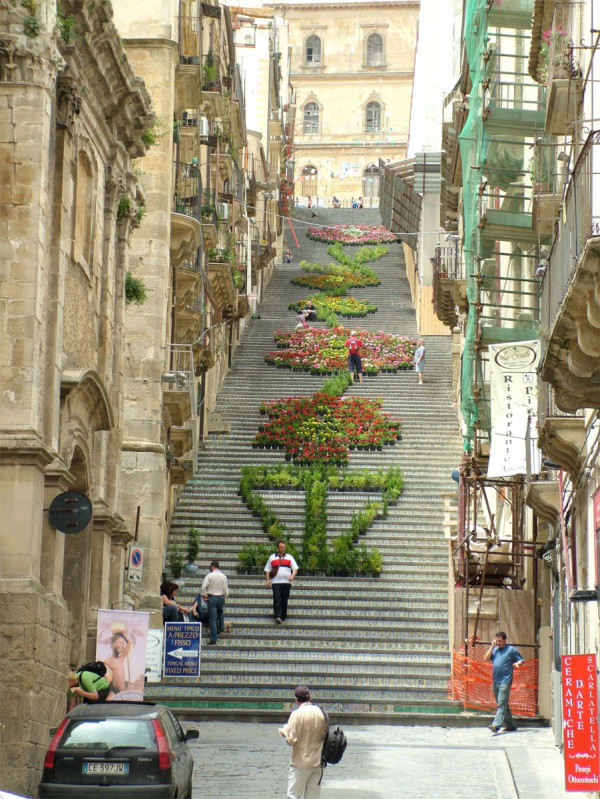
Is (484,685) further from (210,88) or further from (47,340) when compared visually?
(210,88)

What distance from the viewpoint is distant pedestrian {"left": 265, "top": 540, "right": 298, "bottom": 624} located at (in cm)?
2547

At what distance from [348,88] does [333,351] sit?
62.3 meters

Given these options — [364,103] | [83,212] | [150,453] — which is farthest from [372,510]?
[364,103]

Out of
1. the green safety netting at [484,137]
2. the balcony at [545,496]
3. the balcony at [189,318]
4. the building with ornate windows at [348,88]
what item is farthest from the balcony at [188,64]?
the building with ornate windows at [348,88]

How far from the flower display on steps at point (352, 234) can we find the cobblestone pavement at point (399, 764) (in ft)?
157

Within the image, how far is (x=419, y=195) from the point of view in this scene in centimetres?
5216

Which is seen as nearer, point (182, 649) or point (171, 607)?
point (182, 649)

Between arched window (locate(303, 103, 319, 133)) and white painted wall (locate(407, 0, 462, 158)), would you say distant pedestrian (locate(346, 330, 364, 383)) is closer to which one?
white painted wall (locate(407, 0, 462, 158))

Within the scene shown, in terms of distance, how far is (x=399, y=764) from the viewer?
17531mm

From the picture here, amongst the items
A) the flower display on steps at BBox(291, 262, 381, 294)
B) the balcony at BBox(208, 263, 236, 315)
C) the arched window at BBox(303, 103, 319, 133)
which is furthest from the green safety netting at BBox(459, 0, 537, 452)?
the arched window at BBox(303, 103, 319, 133)

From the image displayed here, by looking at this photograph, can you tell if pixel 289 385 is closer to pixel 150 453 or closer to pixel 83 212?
pixel 150 453

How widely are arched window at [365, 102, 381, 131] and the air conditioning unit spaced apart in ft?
231

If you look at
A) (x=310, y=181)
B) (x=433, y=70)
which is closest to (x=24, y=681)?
(x=433, y=70)

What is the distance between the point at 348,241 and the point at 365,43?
40.2 metres
